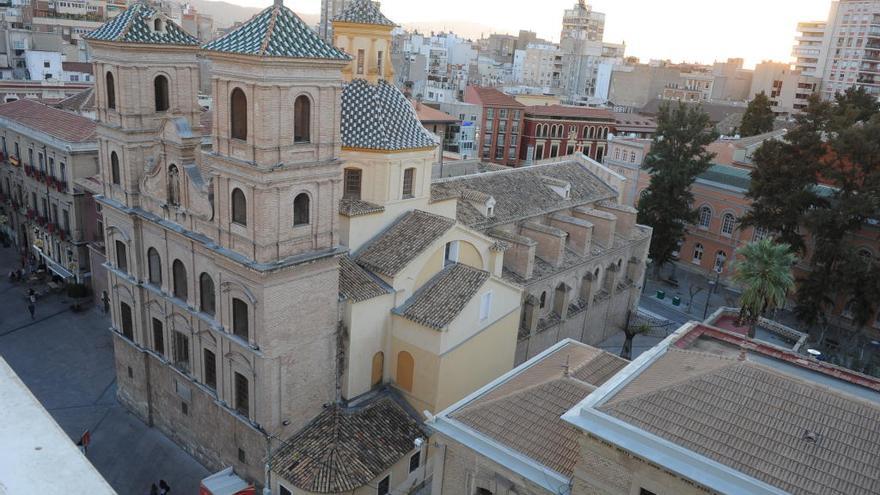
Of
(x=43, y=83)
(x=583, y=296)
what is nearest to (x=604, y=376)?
(x=583, y=296)

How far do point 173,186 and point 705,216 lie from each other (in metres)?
44.5

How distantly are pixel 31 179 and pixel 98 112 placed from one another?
2245 cm

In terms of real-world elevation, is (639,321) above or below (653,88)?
below

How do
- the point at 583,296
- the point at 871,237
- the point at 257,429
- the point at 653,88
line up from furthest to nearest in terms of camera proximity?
1. the point at 653,88
2. the point at 871,237
3. the point at 583,296
4. the point at 257,429

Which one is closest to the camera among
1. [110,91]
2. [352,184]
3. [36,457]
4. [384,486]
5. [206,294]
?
[36,457]

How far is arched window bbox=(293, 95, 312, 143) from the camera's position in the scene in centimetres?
2270

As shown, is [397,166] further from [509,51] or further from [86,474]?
[509,51]

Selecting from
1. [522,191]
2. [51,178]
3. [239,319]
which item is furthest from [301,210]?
[51,178]

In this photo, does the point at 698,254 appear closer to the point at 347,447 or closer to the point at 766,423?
the point at 347,447

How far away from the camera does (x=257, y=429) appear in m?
25.0

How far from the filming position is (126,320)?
101 ft

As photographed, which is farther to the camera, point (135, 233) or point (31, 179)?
point (31, 179)

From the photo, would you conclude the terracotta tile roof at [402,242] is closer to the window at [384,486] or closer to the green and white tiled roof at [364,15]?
the window at [384,486]

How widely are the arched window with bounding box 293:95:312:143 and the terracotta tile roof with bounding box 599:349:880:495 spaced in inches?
528
